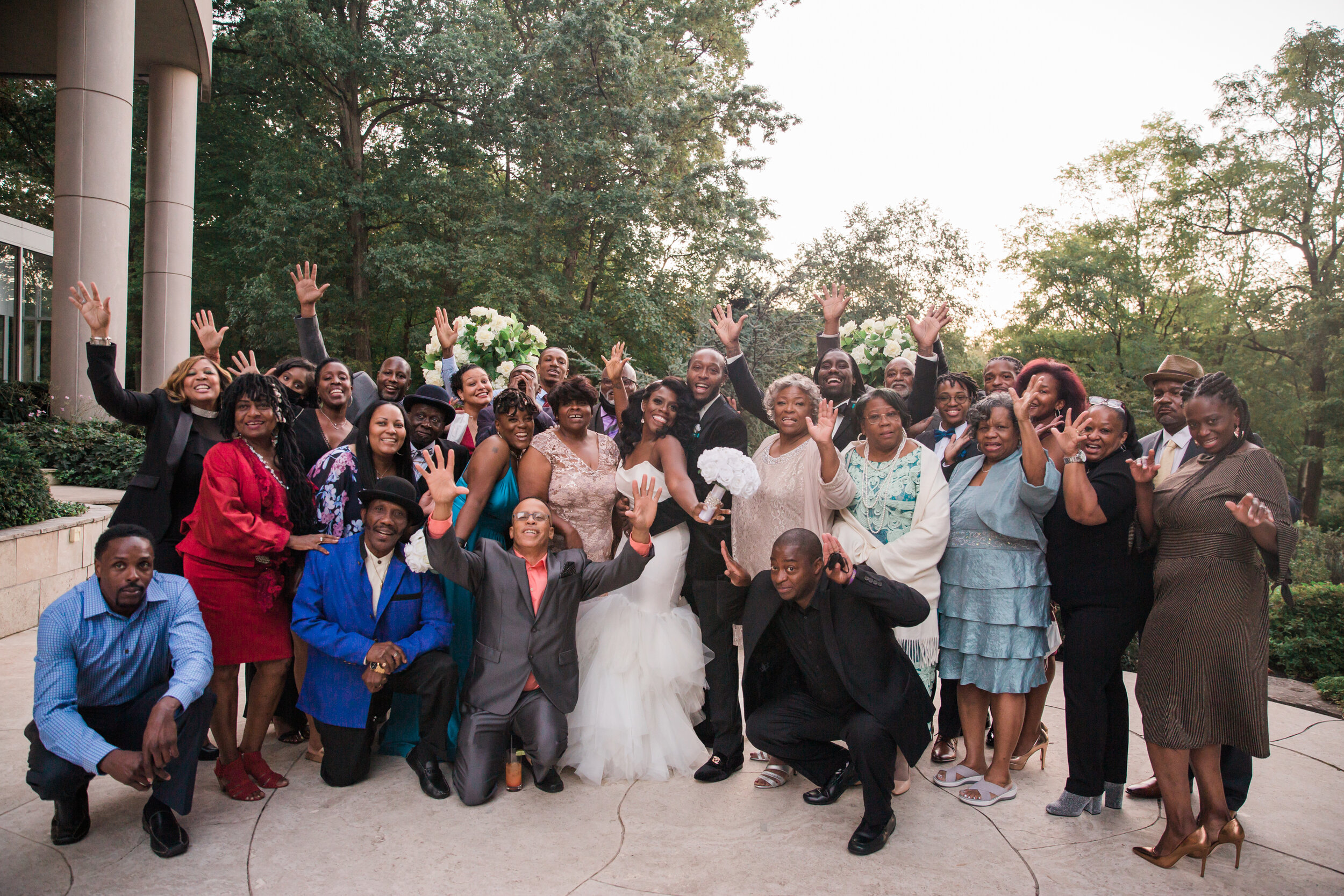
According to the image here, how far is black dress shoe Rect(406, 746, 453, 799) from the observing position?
13.7 ft

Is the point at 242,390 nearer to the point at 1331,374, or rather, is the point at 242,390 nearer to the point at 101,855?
the point at 101,855

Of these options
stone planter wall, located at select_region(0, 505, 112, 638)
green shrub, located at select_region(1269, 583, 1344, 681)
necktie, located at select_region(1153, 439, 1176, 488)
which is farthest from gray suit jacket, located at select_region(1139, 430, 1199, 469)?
stone planter wall, located at select_region(0, 505, 112, 638)

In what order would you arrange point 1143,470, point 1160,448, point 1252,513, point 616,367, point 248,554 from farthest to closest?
1. point 616,367
2. point 1160,448
3. point 248,554
4. point 1143,470
5. point 1252,513

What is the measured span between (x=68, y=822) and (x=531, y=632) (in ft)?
7.03

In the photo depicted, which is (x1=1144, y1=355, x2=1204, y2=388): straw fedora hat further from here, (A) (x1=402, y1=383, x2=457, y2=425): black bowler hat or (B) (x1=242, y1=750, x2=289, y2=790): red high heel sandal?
(B) (x1=242, y1=750, x2=289, y2=790): red high heel sandal

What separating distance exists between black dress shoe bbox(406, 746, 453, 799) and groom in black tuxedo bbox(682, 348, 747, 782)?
4.33 feet

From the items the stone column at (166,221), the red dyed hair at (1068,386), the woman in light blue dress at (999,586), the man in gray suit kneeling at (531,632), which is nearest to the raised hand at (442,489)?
the man in gray suit kneeling at (531,632)

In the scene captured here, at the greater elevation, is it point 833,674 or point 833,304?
point 833,304

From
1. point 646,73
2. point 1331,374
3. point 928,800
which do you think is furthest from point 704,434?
point 1331,374

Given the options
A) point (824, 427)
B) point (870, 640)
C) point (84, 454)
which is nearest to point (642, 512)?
point (824, 427)

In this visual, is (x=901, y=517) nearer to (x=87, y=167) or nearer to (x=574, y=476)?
(x=574, y=476)

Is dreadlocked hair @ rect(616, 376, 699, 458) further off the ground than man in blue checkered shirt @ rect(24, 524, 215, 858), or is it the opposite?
dreadlocked hair @ rect(616, 376, 699, 458)

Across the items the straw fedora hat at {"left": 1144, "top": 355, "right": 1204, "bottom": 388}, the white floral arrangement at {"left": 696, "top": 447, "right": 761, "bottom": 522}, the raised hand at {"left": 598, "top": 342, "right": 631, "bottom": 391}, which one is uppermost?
the straw fedora hat at {"left": 1144, "top": 355, "right": 1204, "bottom": 388}

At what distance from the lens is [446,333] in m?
6.77
